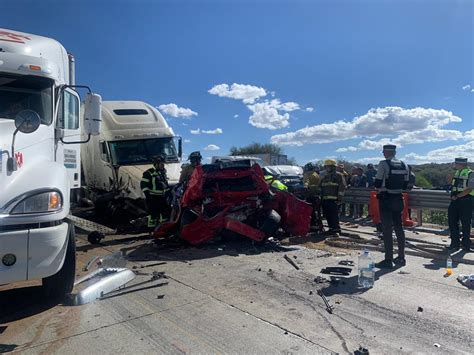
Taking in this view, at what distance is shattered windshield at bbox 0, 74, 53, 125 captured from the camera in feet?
16.9

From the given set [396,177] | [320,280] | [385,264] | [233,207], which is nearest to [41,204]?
[320,280]

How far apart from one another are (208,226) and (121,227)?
12.2ft

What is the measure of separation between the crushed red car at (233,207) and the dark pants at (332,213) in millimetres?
Answer: 1353

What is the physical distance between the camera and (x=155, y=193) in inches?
375

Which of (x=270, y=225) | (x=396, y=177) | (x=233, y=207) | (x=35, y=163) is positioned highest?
(x=35, y=163)

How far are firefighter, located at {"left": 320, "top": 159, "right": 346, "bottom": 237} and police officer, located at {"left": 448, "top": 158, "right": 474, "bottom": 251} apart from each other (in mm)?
2301

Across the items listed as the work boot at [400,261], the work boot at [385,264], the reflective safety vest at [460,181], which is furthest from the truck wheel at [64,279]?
the reflective safety vest at [460,181]

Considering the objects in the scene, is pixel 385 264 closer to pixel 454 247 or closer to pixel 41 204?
pixel 454 247

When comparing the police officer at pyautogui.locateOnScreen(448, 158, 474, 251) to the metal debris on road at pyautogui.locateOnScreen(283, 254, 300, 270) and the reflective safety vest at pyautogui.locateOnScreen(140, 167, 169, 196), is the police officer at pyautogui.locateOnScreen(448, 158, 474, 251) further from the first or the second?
the reflective safety vest at pyautogui.locateOnScreen(140, 167, 169, 196)

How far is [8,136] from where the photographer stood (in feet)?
14.6

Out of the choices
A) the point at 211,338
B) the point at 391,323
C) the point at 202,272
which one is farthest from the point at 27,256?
the point at 391,323

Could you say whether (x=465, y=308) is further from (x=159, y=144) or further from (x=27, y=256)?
(x=159, y=144)

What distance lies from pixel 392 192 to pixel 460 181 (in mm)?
2114

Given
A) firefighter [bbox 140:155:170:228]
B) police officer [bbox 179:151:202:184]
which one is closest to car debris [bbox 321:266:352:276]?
firefighter [bbox 140:155:170:228]
